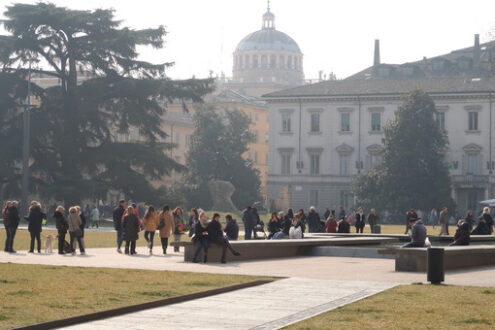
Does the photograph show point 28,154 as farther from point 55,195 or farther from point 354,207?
point 354,207

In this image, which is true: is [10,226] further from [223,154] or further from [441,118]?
[223,154]

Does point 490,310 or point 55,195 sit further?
point 55,195

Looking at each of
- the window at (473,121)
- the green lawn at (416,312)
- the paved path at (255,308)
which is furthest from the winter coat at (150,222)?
the window at (473,121)

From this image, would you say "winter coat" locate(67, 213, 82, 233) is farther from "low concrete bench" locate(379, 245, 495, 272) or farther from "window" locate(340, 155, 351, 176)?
"window" locate(340, 155, 351, 176)

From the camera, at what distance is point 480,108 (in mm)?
89125

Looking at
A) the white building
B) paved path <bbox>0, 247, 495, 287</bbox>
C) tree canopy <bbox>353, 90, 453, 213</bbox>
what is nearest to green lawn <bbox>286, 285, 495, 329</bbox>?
paved path <bbox>0, 247, 495, 287</bbox>

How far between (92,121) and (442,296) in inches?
1966

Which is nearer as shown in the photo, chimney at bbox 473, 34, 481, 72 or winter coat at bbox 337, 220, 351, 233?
winter coat at bbox 337, 220, 351, 233

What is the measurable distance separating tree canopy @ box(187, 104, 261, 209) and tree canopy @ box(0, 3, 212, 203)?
108 ft

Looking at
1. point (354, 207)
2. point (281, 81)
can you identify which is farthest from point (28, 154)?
point (281, 81)

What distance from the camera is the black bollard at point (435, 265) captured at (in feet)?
65.6

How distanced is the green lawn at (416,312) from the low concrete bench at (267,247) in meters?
8.88

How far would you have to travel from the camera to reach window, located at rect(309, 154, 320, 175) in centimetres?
9606

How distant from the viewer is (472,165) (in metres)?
89.8
